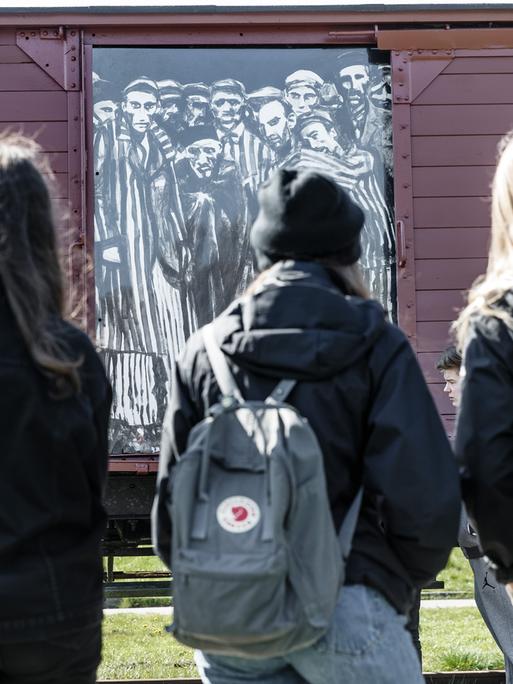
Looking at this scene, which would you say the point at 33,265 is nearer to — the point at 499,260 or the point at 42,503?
the point at 42,503

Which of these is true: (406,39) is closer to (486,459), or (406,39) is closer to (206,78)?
(206,78)

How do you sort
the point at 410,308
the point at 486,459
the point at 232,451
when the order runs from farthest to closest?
the point at 410,308, the point at 486,459, the point at 232,451

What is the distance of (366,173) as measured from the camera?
5699 millimetres

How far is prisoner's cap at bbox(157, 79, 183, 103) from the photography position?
5.63m

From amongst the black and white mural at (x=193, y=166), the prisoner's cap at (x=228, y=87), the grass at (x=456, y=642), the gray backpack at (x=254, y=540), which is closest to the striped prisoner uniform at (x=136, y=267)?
the black and white mural at (x=193, y=166)

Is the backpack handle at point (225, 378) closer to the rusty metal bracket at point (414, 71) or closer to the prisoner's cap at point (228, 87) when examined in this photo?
the prisoner's cap at point (228, 87)

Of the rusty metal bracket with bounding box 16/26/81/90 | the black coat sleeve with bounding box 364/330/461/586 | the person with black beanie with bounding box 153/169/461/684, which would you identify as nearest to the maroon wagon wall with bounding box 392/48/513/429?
the rusty metal bracket with bounding box 16/26/81/90

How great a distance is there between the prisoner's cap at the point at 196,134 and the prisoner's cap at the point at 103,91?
0.44 meters

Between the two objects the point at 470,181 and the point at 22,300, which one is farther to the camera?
the point at 470,181

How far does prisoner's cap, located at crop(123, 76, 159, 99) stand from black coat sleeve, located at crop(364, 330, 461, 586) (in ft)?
12.7

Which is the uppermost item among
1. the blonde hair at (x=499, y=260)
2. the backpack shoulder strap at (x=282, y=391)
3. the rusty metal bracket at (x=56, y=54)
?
the rusty metal bracket at (x=56, y=54)

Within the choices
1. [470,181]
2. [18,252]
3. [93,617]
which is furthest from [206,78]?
[93,617]

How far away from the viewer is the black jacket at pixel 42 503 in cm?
196

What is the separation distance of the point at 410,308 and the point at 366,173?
2.61ft
